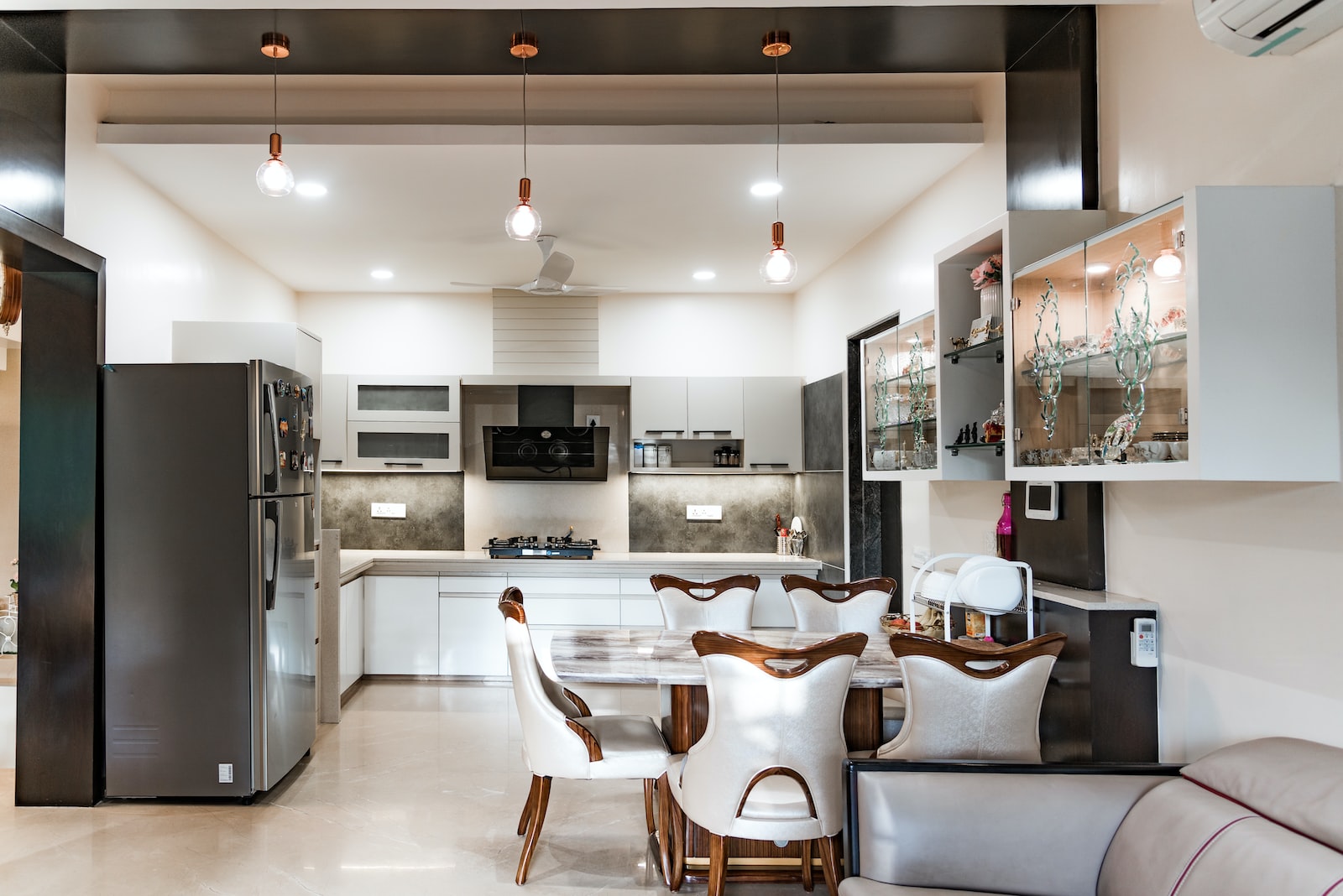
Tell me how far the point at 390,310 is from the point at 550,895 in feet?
15.8

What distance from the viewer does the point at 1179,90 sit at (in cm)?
245

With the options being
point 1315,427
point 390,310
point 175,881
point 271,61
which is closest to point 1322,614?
point 1315,427

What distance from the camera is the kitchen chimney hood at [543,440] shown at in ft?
21.4

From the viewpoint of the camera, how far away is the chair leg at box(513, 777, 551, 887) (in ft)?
9.91

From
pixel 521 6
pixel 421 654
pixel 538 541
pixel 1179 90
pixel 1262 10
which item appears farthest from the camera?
pixel 538 541

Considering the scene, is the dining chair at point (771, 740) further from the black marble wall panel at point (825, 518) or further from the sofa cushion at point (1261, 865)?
the black marble wall panel at point (825, 518)

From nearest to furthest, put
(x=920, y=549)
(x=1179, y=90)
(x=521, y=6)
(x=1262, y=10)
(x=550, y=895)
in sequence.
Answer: (x=1262, y=10), (x=1179, y=90), (x=521, y=6), (x=550, y=895), (x=920, y=549)

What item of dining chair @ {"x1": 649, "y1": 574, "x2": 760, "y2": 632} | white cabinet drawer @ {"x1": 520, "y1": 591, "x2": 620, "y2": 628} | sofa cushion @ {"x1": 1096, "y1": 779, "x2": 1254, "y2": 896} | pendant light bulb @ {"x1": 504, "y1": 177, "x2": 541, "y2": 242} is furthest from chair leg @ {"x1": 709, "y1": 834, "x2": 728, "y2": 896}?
white cabinet drawer @ {"x1": 520, "y1": 591, "x2": 620, "y2": 628}

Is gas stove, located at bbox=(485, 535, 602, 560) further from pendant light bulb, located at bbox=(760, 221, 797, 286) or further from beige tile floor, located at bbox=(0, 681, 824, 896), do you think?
pendant light bulb, located at bbox=(760, 221, 797, 286)

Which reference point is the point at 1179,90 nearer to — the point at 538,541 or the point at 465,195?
the point at 465,195

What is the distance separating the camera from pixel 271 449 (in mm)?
3873

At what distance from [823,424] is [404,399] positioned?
3.04 metres

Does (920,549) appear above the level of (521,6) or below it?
below

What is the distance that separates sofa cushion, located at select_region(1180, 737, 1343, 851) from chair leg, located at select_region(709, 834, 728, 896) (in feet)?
4.28
